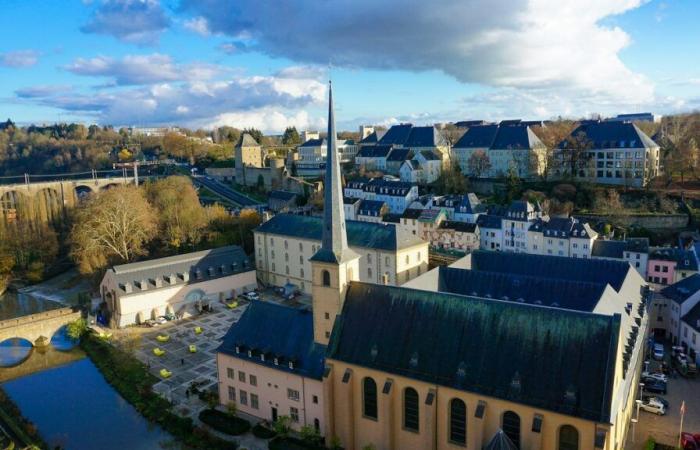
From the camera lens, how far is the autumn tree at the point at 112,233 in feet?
227

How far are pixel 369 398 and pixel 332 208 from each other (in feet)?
37.7

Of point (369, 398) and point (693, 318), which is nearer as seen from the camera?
point (369, 398)

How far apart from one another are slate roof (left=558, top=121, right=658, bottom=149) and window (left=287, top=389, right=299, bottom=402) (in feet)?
252

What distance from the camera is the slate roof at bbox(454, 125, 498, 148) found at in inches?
4213

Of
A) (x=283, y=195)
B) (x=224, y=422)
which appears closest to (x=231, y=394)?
(x=224, y=422)

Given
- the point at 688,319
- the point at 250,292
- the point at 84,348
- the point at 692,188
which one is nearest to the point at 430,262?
the point at 250,292

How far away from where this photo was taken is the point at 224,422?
1350 inches

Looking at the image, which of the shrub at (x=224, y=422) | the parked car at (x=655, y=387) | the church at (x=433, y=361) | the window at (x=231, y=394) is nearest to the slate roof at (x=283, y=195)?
the church at (x=433, y=361)

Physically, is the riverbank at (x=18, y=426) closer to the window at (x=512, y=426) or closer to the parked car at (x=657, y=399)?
the window at (x=512, y=426)

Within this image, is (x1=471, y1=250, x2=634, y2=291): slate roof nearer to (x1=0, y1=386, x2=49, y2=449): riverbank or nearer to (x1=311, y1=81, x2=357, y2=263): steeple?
(x1=311, y1=81, x2=357, y2=263): steeple

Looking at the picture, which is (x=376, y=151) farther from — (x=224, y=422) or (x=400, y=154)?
(x=224, y=422)

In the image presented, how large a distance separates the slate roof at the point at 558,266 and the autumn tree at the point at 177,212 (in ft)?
148

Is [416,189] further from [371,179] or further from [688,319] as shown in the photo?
[688,319]

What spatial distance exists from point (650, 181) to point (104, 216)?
85.1m
